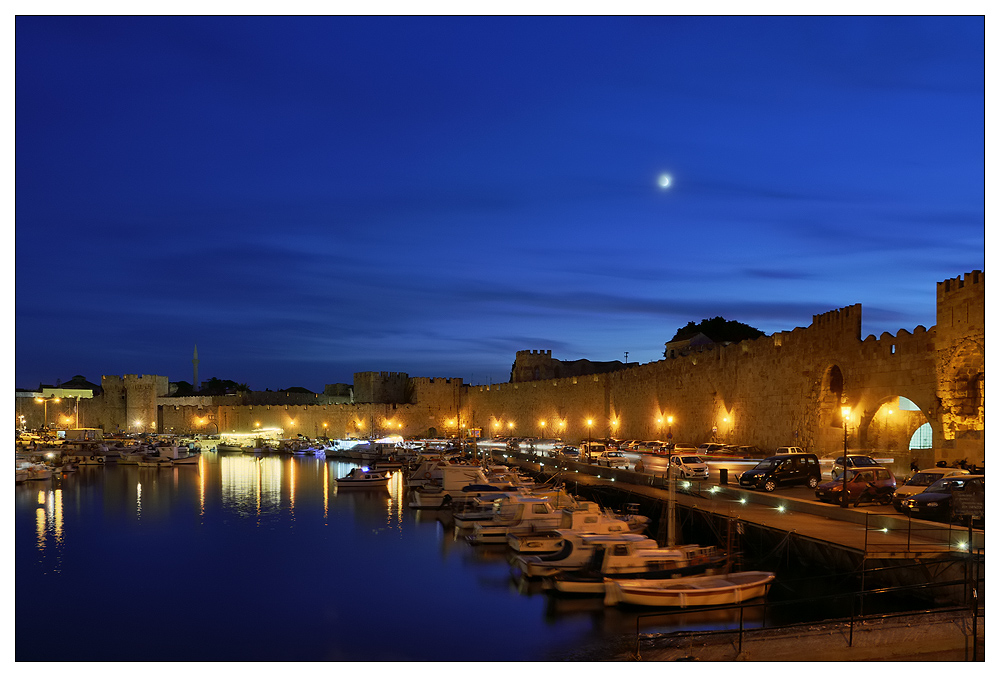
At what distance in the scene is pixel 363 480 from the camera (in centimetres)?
3488

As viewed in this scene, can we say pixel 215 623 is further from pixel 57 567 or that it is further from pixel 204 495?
pixel 204 495

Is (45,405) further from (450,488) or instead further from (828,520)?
(828,520)

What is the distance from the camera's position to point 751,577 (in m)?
13.5

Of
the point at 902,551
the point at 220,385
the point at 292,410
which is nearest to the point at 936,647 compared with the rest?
the point at 902,551

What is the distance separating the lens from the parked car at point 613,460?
29703mm

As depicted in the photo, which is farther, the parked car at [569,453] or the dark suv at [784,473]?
the parked car at [569,453]

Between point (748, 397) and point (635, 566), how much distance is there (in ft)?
58.0

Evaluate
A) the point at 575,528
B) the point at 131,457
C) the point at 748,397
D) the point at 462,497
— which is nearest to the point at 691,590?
the point at 575,528

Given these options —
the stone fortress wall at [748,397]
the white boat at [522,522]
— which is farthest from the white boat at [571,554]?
the stone fortress wall at [748,397]

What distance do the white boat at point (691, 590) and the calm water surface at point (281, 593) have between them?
0.98ft

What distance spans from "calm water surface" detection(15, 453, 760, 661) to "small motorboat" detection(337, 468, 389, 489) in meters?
5.06

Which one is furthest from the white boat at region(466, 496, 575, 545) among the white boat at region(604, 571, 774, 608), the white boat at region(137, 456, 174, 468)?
the white boat at region(137, 456, 174, 468)

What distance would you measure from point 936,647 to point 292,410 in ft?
198

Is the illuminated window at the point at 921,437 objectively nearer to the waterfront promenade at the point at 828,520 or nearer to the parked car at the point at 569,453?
the waterfront promenade at the point at 828,520
